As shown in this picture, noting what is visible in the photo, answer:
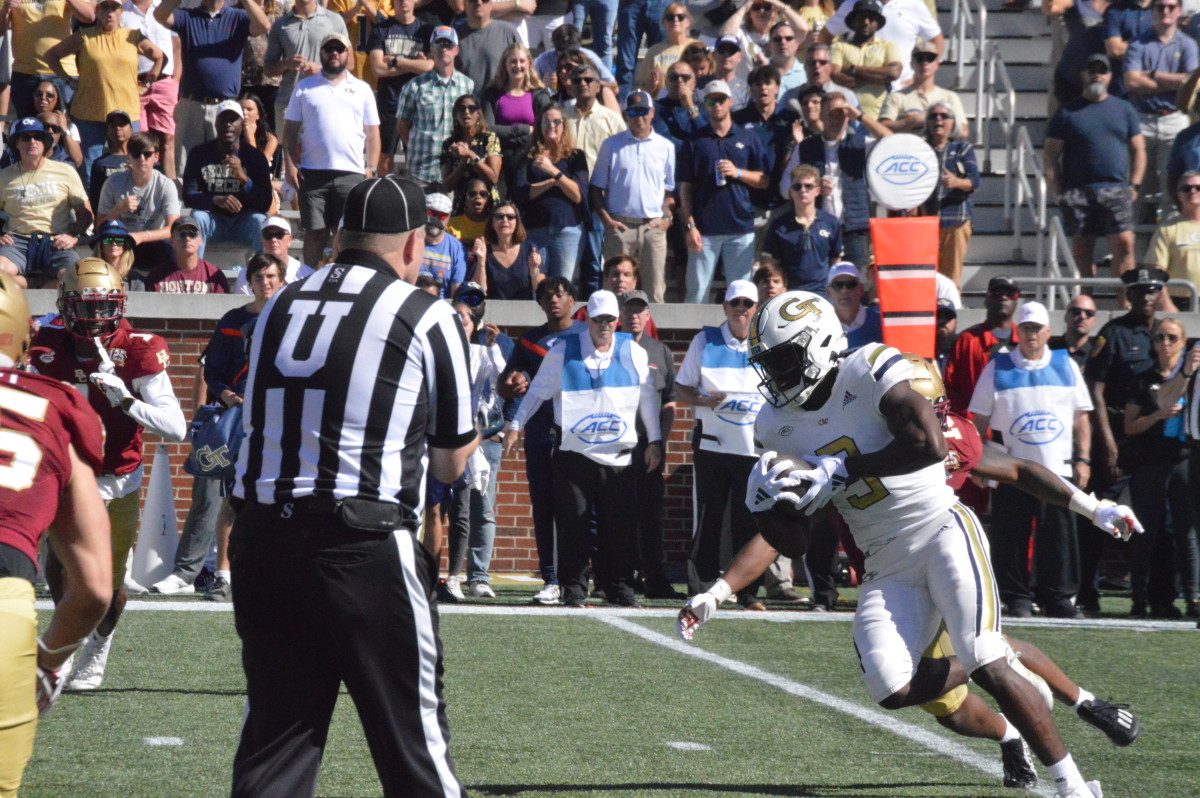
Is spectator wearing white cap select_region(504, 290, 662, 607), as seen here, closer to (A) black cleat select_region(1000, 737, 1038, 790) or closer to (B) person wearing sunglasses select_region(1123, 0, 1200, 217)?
(A) black cleat select_region(1000, 737, 1038, 790)

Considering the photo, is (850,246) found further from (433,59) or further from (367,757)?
(367,757)

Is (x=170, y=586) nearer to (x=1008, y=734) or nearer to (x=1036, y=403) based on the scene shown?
(x=1036, y=403)

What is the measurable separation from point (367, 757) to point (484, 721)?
2.60 ft

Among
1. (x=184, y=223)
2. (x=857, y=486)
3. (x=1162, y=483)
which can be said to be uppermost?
(x=184, y=223)

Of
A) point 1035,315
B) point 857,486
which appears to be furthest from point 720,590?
point 1035,315

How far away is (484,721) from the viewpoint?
6.58m

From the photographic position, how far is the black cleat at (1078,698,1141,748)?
551 centimetres

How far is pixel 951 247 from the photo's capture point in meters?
13.2

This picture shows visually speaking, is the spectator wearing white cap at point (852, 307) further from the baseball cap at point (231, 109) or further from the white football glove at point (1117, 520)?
the white football glove at point (1117, 520)

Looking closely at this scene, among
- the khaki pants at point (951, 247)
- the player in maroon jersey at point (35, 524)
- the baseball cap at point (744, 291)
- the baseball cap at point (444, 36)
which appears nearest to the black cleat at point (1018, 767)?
the player in maroon jersey at point (35, 524)

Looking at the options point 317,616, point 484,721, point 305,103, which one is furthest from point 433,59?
point 317,616

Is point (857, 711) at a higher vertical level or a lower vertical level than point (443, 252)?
lower

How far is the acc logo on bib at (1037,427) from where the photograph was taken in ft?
34.3

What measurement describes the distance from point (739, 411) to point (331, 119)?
423 cm
